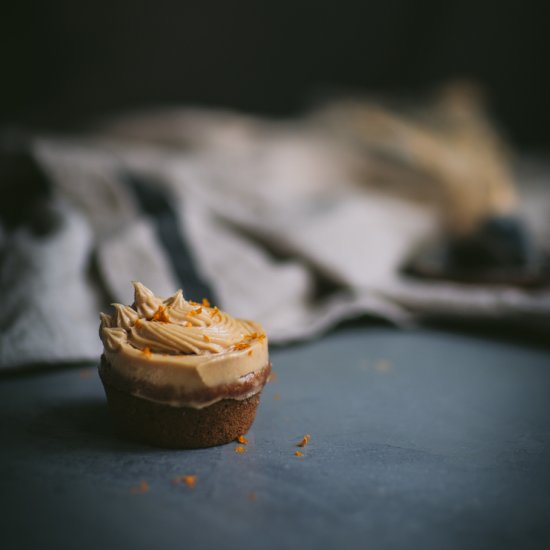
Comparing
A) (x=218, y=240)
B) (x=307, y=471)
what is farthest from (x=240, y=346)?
(x=218, y=240)

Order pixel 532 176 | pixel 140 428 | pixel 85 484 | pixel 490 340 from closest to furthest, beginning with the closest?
pixel 85 484 < pixel 140 428 < pixel 490 340 < pixel 532 176

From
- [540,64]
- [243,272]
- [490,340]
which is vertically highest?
[540,64]

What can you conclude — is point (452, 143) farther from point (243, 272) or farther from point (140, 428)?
point (140, 428)

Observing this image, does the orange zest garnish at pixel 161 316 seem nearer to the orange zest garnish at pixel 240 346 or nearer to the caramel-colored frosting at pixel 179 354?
the caramel-colored frosting at pixel 179 354

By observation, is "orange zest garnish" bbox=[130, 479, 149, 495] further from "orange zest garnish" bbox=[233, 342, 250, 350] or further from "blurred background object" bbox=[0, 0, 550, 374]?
"blurred background object" bbox=[0, 0, 550, 374]

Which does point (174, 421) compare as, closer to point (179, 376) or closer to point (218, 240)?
point (179, 376)

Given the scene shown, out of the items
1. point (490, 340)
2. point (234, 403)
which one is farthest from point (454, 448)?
point (490, 340)
